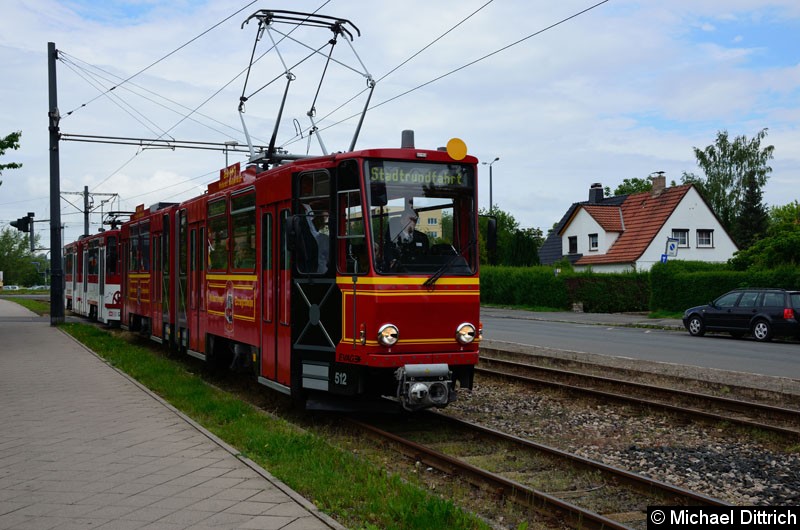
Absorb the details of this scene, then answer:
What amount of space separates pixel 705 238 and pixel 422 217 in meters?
45.3

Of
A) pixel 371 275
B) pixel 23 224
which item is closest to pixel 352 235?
pixel 371 275

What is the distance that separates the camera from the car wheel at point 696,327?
2519cm

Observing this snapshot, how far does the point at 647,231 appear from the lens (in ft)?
158

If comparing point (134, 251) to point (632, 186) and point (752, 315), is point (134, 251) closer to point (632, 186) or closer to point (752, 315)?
point (752, 315)

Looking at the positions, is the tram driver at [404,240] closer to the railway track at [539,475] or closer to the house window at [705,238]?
the railway track at [539,475]

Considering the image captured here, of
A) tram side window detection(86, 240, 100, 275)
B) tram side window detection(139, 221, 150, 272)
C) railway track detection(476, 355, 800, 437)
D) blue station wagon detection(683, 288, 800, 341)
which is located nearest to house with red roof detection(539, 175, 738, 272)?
blue station wagon detection(683, 288, 800, 341)

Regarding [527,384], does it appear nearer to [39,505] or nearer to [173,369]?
[173,369]

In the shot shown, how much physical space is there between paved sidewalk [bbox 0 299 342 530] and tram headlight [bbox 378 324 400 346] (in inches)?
78.0

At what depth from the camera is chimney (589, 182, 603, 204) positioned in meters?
60.4

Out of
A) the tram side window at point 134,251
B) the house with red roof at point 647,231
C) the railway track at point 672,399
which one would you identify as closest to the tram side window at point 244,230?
the railway track at point 672,399

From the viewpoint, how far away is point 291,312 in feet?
32.4

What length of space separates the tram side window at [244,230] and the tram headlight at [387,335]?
3.03m

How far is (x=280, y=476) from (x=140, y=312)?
13.9 meters

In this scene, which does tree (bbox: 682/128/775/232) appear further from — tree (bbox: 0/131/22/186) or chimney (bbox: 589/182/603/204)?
tree (bbox: 0/131/22/186)
